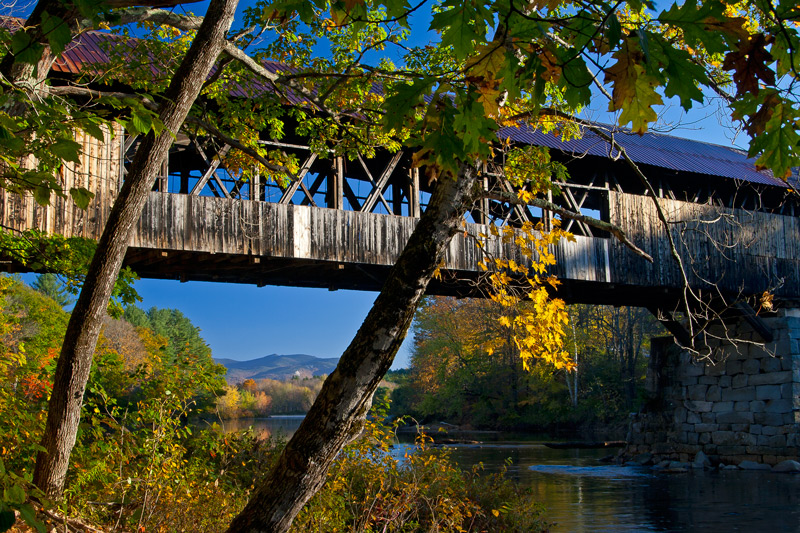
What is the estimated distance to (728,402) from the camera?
1738 cm

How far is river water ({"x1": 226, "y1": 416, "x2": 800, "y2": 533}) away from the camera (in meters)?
9.67

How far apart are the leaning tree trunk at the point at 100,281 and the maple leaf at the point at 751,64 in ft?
9.87

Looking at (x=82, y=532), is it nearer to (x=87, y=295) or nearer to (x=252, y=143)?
(x=87, y=295)

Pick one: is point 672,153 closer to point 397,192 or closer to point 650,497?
point 397,192

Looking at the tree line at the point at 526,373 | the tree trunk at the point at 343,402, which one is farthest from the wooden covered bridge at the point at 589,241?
the tree line at the point at 526,373

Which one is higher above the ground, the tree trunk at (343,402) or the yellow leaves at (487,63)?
the yellow leaves at (487,63)

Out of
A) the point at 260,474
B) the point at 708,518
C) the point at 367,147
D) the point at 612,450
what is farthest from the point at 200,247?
the point at 612,450

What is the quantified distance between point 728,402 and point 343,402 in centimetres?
1702

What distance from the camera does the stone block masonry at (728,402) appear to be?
16.0 meters

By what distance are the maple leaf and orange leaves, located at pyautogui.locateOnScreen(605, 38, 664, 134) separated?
0.91 ft

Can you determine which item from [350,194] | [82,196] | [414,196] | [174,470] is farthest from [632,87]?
[350,194]

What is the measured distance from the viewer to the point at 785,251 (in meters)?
16.6

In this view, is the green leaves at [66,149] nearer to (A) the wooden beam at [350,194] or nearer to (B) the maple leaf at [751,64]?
(B) the maple leaf at [751,64]

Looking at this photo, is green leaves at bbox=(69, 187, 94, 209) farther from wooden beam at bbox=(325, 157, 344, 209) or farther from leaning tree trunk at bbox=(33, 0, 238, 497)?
wooden beam at bbox=(325, 157, 344, 209)
